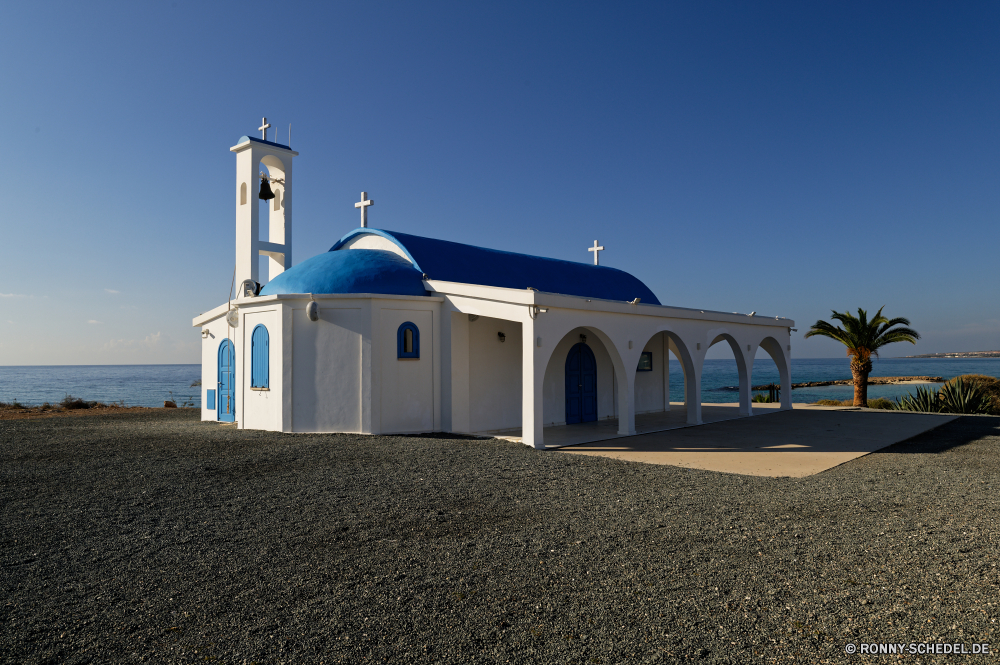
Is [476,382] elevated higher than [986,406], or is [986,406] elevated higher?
[476,382]

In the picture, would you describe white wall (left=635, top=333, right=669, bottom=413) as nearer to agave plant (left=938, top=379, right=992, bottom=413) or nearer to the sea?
agave plant (left=938, top=379, right=992, bottom=413)

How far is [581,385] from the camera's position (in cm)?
1623

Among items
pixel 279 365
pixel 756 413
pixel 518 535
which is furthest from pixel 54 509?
pixel 756 413

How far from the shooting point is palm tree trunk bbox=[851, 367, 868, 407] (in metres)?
22.9

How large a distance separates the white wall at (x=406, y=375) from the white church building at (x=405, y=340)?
0.08ft

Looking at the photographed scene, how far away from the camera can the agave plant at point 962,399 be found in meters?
19.9

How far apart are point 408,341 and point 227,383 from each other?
20.3 feet

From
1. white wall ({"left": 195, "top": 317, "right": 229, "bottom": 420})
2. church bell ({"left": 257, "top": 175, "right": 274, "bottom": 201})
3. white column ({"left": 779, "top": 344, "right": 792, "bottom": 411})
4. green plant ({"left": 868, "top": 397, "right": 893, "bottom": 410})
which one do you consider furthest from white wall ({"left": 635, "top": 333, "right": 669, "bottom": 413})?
white wall ({"left": 195, "top": 317, "right": 229, "bottom": 420})

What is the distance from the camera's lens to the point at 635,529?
599cm

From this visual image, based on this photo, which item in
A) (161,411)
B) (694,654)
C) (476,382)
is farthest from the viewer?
(161,411)

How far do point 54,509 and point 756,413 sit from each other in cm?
1821

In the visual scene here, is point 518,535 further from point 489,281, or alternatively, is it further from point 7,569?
point 489,281

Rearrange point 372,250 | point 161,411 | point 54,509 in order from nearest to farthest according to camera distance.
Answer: point 54,509 < point 372,250 < point 161,411

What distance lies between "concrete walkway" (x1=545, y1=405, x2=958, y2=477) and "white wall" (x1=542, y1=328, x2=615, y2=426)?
62 centimetres
